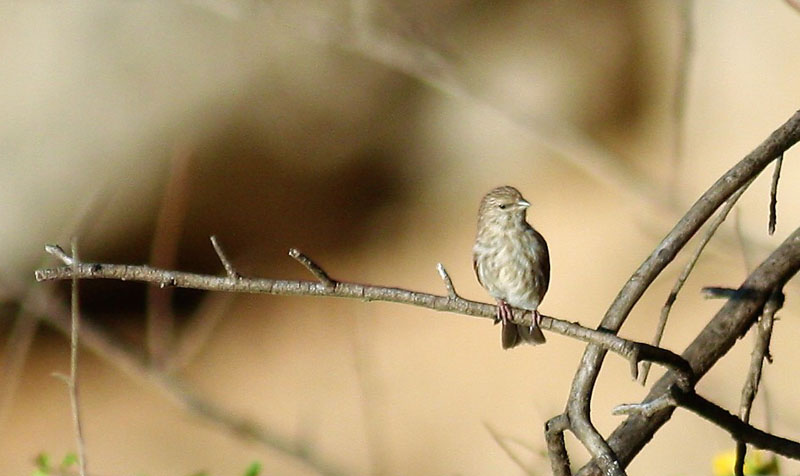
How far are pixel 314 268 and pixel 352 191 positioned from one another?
6.83 meters

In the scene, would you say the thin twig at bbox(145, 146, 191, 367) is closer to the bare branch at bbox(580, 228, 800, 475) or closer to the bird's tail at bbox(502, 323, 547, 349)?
the bird's tail at bbox(502, 323, 547, 349)

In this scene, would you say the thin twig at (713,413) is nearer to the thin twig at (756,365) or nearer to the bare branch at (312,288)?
the bare branch at (312,288)

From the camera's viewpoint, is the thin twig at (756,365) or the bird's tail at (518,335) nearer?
the thin twig at (756,365)

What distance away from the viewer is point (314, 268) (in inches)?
72.9

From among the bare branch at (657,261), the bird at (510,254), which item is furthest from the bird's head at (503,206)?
the bare branch at (657,261)

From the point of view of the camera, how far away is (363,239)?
8742 mm

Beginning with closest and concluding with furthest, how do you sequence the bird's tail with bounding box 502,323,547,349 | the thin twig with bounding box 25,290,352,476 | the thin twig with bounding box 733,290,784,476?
the thin twig with bounding box 733,290,784,476
the bird's tail with bounding box 502,323,547,349
the thin twig with bounding box 25,290,352,476

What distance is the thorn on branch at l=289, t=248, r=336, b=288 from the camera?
183 centimetres

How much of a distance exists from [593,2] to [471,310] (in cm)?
738

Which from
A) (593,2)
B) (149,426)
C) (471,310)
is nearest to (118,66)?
(149,426)

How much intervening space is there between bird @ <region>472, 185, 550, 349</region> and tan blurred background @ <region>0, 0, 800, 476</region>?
7.94ft

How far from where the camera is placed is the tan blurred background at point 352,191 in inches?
279

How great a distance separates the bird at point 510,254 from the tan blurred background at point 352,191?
2419mm

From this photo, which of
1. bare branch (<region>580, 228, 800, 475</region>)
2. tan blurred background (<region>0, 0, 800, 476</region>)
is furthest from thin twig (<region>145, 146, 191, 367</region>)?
bare branch (<region>580, 228, 800, 475</region>)
